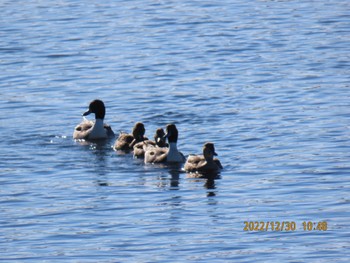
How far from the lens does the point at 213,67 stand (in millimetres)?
41625

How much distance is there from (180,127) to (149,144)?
241 cm

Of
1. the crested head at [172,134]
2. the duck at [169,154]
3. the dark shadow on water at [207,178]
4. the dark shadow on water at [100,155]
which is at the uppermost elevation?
the crested head at [172,134]

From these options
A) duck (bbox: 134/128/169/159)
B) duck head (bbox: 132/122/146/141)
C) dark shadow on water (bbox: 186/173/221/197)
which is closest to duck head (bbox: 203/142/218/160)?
dark shadow on water (bbox: 186/173/221/197)

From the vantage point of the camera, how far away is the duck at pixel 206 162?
93.5ft

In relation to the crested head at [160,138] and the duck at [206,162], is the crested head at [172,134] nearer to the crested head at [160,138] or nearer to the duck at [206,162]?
the crested head at [160,138]

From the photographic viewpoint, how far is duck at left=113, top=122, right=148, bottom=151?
31.4 m

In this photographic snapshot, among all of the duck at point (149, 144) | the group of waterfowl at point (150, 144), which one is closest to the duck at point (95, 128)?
the group of waterfowl at point (150, 144)

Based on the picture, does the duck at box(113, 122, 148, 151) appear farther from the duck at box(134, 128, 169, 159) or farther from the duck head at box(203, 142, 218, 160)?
the duck head at box(203, 142, 218, 160)

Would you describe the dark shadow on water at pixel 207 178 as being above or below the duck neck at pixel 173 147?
below

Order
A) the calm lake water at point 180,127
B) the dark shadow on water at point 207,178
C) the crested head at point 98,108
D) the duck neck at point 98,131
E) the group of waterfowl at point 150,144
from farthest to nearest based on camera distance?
1. the crested head at point 98,108
2. the duck neck at point 98,131
3. the group of waterfowl at point 150,144
4. the dark shadow on water at point 207,178
5. the calm lake water at point 180,127

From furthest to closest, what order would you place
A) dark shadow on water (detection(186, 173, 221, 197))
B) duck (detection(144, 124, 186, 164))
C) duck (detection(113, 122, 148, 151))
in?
1. duck (detection(113, 122, 148, 151))
2. duck (detection(144, 124, 186, 164))
3. dark shadow on water (detection(186, 173, 221, 197))

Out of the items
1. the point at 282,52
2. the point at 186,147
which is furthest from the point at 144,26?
the point at 186,147

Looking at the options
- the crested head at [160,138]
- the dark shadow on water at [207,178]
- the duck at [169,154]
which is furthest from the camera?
the crested head at [160,138]

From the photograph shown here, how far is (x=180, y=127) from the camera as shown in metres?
33.2
